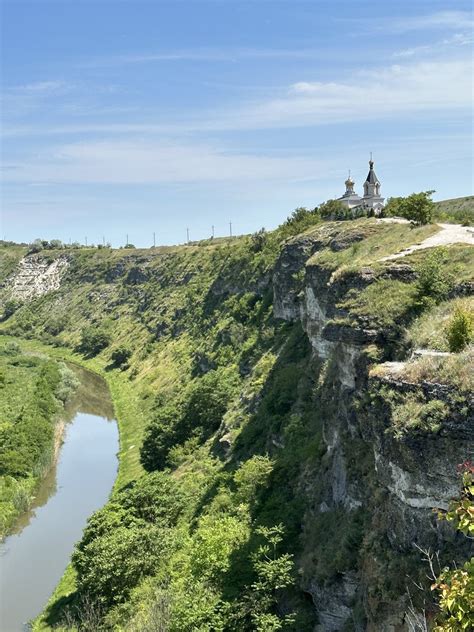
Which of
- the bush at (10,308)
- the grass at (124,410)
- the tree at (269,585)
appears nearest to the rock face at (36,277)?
the bush at (10,308)

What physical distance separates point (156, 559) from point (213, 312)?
5208 cm

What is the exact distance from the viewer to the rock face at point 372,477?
49.5 ft

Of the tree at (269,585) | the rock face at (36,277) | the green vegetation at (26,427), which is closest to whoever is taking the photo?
the tree at (269,585)

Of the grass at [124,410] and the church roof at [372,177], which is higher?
the church roof at [372,177]

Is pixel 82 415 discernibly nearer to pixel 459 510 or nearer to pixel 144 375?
pixel 144 375

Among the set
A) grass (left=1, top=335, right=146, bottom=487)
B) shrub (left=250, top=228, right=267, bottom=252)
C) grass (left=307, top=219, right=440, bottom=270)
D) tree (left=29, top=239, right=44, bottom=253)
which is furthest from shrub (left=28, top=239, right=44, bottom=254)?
grass (left=307, top=219, right=440, bottom=270)

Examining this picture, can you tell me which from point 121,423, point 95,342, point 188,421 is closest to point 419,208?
point 188,421

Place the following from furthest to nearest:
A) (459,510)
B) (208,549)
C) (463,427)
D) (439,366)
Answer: (208,549), (439,366), (463,427), (459,510)

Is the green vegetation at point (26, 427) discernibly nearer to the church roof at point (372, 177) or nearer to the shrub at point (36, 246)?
the church roof at point (372, 177)

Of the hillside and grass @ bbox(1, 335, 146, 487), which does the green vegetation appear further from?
the hillside

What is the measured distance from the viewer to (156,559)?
30.5m

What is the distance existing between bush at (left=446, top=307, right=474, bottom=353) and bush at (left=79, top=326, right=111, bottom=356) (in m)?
94.9

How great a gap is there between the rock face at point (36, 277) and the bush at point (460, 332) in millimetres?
146720

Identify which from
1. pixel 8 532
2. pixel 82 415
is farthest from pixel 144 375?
pixel 8 532
